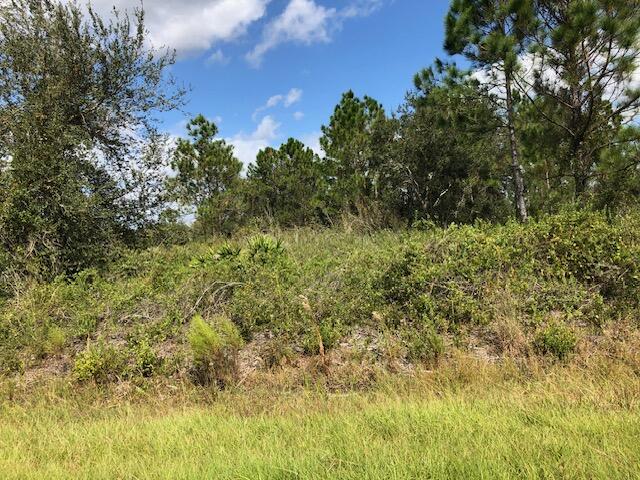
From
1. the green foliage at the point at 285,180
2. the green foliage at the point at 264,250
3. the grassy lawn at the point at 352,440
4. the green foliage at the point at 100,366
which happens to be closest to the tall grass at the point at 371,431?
the grassy lawn at the point at 352,440

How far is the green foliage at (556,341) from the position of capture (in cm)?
507

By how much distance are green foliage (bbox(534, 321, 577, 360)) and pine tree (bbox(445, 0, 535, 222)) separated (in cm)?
530

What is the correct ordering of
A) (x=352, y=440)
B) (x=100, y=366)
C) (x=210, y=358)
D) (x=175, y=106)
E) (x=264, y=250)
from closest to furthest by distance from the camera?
(x=352, y=440)
(x=210, y=358)
(x=100, y=366)
(x=264, y=250)
(x=175, y=106)

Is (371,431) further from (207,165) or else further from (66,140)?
(207,165)

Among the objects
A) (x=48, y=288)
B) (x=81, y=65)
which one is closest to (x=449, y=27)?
(x=81, y=65)

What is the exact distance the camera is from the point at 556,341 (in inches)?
201

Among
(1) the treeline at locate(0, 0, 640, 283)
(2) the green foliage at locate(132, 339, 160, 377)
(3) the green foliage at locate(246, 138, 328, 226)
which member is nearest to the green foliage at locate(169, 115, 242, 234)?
(3) the green foliage at locate(246, 138, 328, 226)

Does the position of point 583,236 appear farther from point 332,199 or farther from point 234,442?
point 332,199

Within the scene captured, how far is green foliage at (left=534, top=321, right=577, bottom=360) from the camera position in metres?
5.07

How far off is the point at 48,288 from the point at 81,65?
5155 millimetres

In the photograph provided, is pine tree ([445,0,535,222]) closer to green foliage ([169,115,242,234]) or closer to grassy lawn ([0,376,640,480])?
grassy lawn ([0,376,640,480])

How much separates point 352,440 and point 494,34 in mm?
8653

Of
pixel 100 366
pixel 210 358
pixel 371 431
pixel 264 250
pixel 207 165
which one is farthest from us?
pixel 207 165

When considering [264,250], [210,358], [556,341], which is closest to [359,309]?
[210,358]
